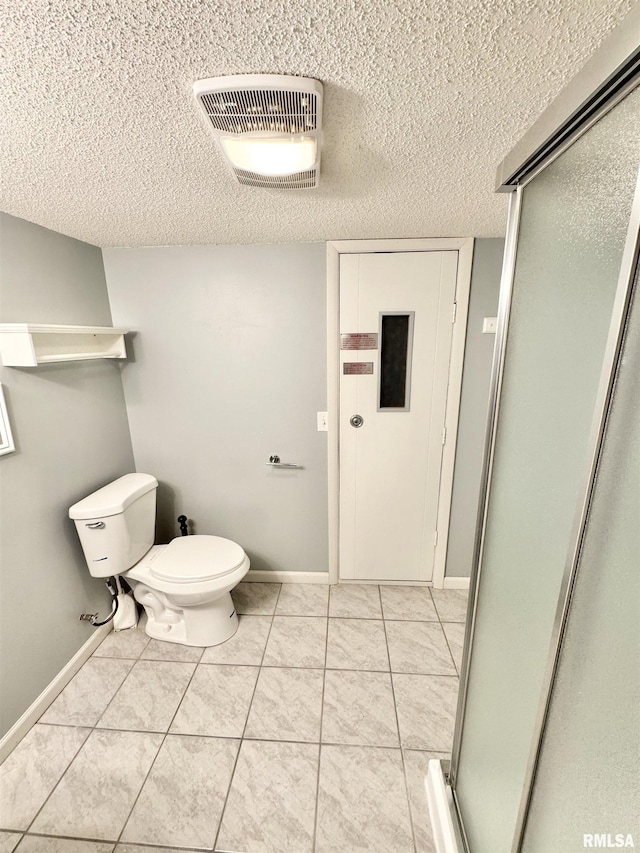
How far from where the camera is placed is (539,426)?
667 millimetres

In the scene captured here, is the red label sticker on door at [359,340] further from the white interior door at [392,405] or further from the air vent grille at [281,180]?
the air vent grille at [281,180]

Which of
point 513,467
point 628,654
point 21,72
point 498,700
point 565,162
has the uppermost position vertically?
point 21,72

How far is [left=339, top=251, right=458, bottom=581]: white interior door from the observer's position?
179 cm

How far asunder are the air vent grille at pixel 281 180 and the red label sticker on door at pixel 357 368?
36.2 inches

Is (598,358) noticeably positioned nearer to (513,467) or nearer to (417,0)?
(513,467)

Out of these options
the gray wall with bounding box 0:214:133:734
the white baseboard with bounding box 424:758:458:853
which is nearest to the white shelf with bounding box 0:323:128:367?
the gray wall with bounding box 0:214:133:734

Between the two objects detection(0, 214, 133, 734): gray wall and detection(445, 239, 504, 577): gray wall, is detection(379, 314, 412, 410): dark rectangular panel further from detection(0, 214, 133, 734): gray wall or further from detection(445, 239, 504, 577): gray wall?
detection(0, 214, 133, 734): gray wall

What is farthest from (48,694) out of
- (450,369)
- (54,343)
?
(450,369)

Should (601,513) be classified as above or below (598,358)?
below

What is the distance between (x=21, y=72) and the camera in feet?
2.14

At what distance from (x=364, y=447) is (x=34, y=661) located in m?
1.83

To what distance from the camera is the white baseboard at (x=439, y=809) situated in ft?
3.27

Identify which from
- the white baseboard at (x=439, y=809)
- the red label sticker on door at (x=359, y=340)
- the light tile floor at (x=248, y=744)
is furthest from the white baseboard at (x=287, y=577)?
the red label sticker on door at (x=359, y=340)

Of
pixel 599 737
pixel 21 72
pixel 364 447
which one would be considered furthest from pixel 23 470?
pixel 599 737
